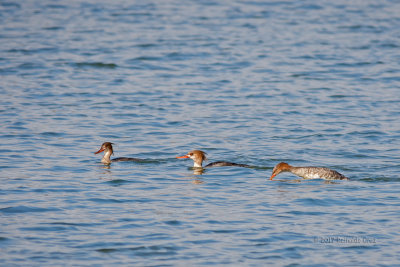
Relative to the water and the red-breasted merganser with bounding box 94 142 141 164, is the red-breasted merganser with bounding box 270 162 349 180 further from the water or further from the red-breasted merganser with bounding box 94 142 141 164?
the red-breasted merganser with bounding box 94 142 141 164

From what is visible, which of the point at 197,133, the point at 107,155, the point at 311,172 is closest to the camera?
the point at 311,172

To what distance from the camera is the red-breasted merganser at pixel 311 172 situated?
1439 centimetres

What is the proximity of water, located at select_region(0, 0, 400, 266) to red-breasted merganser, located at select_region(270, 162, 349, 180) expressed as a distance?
8.4 inches

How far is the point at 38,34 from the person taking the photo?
32.8 m

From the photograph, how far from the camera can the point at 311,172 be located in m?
14.5

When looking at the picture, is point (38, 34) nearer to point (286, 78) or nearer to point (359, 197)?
point (286, 78)

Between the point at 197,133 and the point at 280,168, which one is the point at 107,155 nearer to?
the point at 197,133

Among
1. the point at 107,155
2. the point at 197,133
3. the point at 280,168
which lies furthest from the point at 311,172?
the point at 197,133

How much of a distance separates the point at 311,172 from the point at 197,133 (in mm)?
4893

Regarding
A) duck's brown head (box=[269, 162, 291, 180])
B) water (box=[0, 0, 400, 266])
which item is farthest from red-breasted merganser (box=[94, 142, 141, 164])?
duck's brown head (box=[269, 162, 291, 180])

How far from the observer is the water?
1109 cm

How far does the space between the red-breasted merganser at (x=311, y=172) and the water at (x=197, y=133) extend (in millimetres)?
214

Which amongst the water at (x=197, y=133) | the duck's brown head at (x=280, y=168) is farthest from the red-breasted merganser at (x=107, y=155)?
the duck's brown head at (x=280, y=168)

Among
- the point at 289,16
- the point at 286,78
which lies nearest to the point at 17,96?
the point at 286,78
